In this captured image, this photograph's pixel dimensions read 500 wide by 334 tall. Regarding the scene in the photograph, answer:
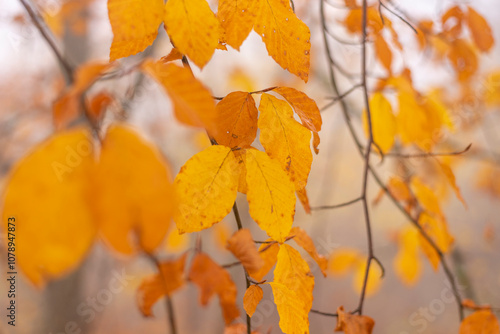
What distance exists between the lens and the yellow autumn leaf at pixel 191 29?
1.33ft

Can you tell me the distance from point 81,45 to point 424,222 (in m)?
2.28

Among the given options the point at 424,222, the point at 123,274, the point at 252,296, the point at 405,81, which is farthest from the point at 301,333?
the point at 123,274

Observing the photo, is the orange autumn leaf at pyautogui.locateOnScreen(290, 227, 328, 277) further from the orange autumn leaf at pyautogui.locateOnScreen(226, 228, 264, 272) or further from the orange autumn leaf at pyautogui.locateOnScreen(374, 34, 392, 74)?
the orange autumn leaf at pyautogui.locateOnScreen(374, 34, 392, 74)

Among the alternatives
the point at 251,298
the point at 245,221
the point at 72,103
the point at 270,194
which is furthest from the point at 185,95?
the point at 245,221

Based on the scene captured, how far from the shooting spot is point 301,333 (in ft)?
1.65

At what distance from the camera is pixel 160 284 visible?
684 millimetres

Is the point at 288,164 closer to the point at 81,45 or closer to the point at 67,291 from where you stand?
the point at 67,291

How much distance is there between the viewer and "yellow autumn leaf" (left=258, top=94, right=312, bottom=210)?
48cm

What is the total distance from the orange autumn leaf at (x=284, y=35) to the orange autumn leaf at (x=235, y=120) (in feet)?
0.23

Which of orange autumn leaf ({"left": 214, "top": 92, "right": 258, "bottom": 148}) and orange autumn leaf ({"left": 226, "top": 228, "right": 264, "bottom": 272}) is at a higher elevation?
orange autumn leaf ({"left": 214, "top": 92, "right": 258, "bottom": 148})

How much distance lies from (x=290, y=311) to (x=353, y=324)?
0.47 feet

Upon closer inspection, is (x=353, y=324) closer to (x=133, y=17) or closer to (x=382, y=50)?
(x=133, y=17)

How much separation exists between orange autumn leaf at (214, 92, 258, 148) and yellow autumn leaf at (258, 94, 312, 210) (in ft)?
0.07

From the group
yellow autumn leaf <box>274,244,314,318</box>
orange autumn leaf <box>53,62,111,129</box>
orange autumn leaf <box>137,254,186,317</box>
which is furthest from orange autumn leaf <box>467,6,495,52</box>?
orange autumn leaf <box>53,62,111,129</box>
